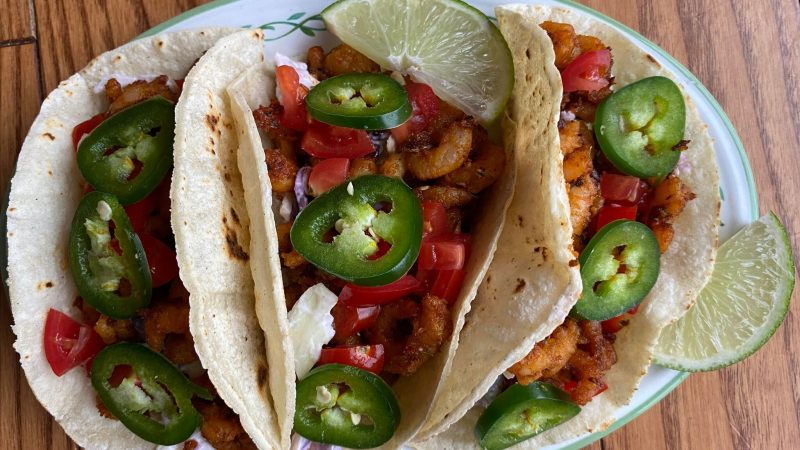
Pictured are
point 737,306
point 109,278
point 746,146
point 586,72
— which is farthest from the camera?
point 746,146

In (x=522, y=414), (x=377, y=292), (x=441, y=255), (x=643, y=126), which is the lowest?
(x=522, y=414)

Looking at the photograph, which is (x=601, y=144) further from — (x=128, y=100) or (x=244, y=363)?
(x=128, y=100)

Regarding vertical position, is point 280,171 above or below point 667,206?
above

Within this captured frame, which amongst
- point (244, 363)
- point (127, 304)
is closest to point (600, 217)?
point (244, 363)

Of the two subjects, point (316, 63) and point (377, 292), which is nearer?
point (377, 292)

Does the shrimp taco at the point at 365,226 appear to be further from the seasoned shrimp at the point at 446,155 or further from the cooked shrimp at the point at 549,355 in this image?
the cooked shrimp at the point at 549,355

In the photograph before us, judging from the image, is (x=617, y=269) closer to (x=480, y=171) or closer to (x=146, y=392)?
(x=480, y=171)

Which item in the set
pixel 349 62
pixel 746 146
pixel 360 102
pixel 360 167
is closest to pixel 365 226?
pixel 360 167
